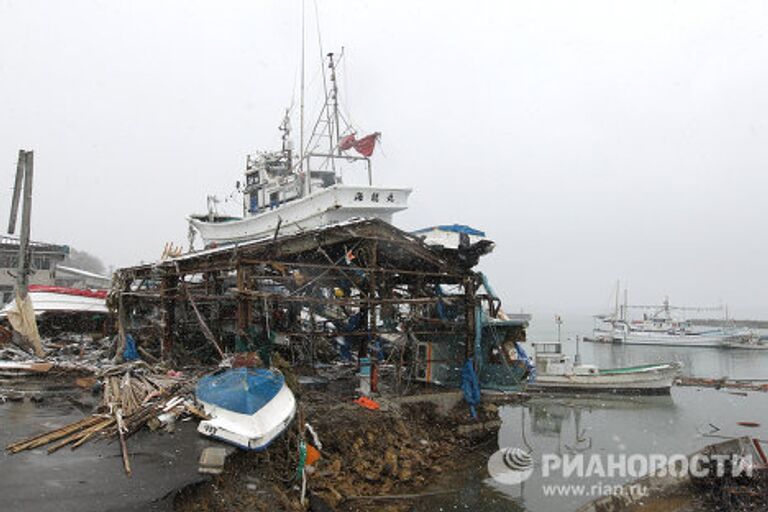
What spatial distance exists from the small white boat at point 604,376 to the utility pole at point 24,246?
28049 mm

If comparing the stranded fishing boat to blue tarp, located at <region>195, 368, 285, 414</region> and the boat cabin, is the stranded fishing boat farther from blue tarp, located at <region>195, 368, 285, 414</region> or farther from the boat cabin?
the boat cabin

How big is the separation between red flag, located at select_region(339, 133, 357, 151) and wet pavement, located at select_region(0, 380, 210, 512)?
14866 millimetres

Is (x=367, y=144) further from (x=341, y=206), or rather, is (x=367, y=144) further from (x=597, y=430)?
(x=597, y=430)

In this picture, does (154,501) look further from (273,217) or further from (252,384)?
(273,217)

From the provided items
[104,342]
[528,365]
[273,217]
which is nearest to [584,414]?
[528,365]

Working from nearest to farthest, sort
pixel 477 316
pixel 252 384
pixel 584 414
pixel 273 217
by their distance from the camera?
1. pixel 252 384
2. pixel 477 316
3. pixel 273 217
4. pixel 584 414

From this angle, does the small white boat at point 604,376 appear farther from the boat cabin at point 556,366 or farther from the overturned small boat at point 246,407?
the overturned small boat at point 246,407

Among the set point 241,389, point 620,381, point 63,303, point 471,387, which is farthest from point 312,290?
point 620,381

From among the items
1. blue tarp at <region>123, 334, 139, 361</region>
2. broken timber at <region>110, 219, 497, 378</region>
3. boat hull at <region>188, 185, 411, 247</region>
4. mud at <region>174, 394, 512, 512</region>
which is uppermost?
boat hull at <region>188, 185, 411, 247</region>

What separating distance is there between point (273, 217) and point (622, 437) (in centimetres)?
1931

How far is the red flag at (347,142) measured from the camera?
22.2 m

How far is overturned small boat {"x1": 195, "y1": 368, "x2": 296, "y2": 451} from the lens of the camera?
28.7 ft

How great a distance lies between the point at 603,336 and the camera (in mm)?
81750

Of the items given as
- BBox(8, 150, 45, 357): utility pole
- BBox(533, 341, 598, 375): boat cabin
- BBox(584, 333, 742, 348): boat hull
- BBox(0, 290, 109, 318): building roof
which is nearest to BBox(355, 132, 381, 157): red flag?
BBox(8, 150, 45, 357): utility pole
